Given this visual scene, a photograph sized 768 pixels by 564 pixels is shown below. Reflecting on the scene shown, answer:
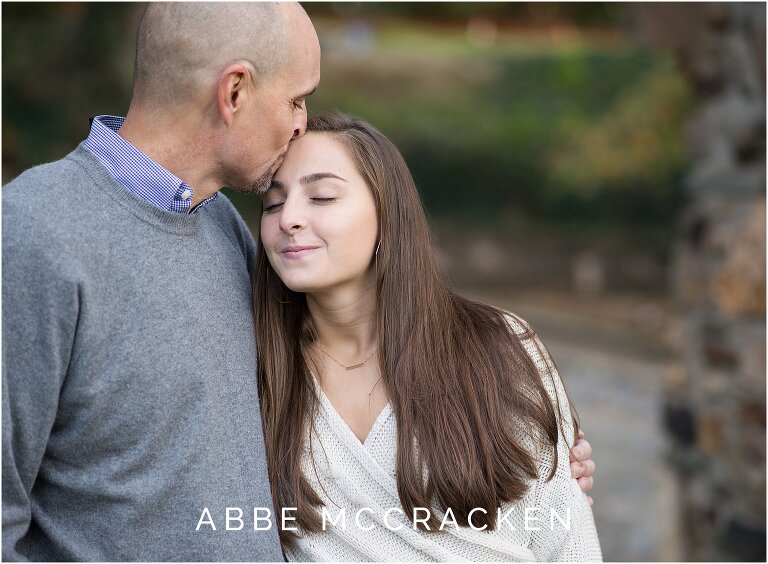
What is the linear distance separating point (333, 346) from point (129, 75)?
24.6ft

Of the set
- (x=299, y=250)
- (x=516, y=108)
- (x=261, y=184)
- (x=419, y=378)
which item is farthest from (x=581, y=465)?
(x=516, y=108)

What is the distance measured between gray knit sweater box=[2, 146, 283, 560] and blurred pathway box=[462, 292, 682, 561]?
8.88 ft

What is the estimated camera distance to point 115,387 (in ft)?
5.37

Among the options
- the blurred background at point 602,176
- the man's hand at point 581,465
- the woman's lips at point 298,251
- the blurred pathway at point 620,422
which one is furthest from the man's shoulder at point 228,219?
the blurred pathway at point 620,422

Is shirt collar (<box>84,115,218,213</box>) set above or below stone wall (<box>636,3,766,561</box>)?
above

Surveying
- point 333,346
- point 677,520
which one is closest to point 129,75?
point 677,520

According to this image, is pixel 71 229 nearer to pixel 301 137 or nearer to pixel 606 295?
pixel 301 137

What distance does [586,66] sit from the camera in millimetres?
12078

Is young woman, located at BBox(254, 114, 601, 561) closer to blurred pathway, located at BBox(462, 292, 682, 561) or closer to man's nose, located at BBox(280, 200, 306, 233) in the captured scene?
man's nose, located at BBox(280, 200, 306, 233)

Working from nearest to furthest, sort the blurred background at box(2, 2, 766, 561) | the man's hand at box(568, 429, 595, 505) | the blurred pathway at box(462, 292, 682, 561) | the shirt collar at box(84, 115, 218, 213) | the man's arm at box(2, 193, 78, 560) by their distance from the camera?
the man's arm at box(2, 193, 78, 560) < the shirt collar at box(84, 115, 218, 213) < the man's hand at box(568, 429, 595, 505) < the blurred background at box(2, 2, 766, 561) < the blurred pathway at box(462, 292, 682, 561)

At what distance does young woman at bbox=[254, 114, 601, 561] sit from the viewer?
1.91 m

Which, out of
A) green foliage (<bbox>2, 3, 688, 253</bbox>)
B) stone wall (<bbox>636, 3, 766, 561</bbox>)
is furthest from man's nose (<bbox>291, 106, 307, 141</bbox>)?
green foliage (<bbox>2, 3, 688, 253</bbox>)

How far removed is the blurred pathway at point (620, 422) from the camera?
455 centimetres

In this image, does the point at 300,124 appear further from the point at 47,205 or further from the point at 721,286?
the point at 721,286
